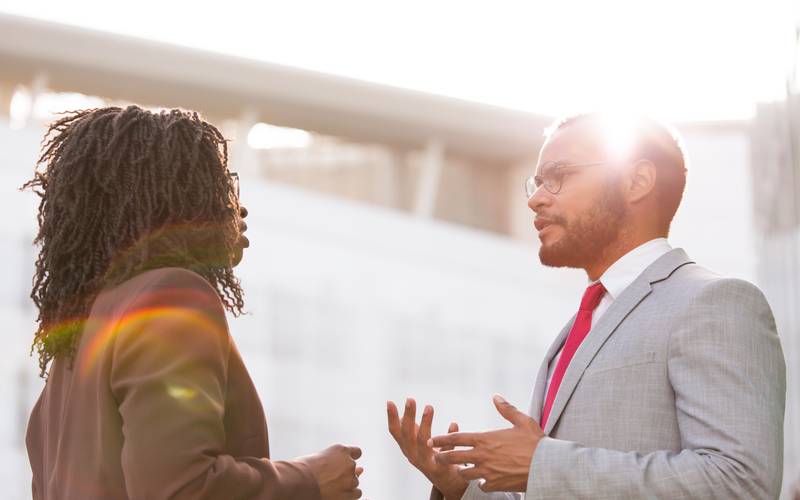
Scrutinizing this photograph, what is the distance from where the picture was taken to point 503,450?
2920 mm

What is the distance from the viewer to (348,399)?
27.2 meters

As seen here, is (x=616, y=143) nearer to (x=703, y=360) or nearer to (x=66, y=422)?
(x=703, y=360)

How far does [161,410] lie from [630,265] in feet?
4.80

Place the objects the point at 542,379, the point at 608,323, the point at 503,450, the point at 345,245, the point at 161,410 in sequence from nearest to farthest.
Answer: the point at 161,410, the point at 503,450, the point at 608,323, the point at 542,379, the point at 345,245

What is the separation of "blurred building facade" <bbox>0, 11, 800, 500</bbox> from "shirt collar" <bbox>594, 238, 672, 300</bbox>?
63.1 ft

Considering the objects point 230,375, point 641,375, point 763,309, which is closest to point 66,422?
point 230,375

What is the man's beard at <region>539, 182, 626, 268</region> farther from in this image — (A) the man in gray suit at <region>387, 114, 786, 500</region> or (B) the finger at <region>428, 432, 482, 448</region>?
(B) the finger at <region>428, 432, 482, 448</region>

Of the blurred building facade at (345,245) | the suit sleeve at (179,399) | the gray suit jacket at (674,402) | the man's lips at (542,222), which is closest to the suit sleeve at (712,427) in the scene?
the gray suit jacket at (674,402)

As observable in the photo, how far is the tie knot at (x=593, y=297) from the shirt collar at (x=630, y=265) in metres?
0.02

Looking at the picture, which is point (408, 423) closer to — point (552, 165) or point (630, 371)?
point (630, 371)

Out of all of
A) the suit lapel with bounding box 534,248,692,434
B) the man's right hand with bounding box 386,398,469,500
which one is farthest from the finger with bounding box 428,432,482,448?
the suit lapel with bounding box 534,248,692,434

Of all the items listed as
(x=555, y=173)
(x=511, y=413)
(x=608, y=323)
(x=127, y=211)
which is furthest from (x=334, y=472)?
(x=555, y=173)

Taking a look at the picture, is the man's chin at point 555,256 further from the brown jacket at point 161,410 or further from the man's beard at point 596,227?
the brown jacket at point 161,410

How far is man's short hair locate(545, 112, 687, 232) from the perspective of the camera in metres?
3.38
